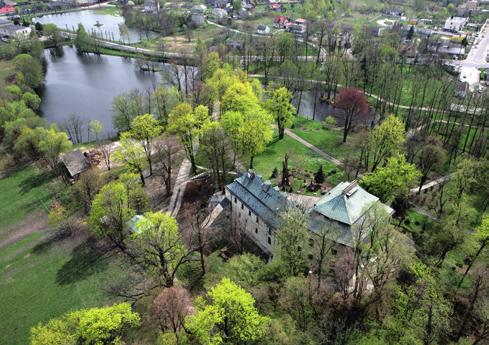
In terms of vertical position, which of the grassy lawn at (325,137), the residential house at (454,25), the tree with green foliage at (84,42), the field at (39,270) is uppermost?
the residential house at (454,25)

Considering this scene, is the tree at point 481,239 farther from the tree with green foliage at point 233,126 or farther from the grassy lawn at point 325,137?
the tree with green foliage at point 233,126

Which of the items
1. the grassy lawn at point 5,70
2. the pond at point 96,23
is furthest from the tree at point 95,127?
the pond at point 96,23

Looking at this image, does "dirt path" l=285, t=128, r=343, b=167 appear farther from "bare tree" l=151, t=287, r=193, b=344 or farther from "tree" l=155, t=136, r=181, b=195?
"bare tree" l=151, t=287, r=193, b=344

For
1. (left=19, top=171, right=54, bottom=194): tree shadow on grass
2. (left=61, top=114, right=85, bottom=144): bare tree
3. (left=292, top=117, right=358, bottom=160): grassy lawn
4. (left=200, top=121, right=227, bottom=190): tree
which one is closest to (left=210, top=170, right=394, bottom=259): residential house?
(left=200, top=121, right=227, bottom=190): tree

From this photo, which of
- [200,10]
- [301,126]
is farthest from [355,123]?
[200,10]

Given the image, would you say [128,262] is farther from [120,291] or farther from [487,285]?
[487,285]

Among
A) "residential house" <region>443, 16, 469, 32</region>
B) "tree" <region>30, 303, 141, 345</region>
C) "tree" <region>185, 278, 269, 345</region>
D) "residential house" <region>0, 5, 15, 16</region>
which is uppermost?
"residential house" <region>0, 5, 15, 16</region>

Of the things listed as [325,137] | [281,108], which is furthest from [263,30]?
[325,137]
